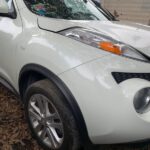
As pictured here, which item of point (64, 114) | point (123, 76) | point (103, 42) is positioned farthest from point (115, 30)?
point (64, 114)

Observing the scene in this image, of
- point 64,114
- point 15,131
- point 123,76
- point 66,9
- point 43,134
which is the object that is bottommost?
point 15,131

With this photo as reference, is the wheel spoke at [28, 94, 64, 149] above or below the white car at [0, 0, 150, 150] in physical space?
below

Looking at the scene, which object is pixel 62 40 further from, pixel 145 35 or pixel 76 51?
pixel 145 35

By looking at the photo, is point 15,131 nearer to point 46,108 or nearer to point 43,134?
point 43,134

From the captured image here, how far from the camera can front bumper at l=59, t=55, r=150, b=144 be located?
2002mm

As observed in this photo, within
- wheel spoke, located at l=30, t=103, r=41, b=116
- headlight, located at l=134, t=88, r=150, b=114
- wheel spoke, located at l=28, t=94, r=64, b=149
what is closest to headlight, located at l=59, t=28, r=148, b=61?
headlight, located at l=134, t=88, r=150, b=114

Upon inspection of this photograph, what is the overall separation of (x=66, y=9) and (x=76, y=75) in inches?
48.4

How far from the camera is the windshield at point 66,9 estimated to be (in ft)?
9.51

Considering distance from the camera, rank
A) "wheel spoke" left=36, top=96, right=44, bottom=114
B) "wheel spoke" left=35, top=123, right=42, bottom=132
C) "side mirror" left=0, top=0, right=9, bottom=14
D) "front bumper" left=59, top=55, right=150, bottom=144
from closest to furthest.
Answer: "front bumper" left=59, top=55, right=150, bottom=144 < "wheel spoke" left=36, top=96, right=44, bottom=114 < "wheel spoke" left=35, top=123, right=42, bottom=132 < "side mirror" left=0, top=0, right=9, bottom=14

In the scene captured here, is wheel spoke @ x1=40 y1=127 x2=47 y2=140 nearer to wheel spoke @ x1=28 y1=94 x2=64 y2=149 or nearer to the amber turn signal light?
wheel spoke @ x1=28 y1=94 x2=64 y2=149

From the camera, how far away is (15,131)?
2926 millimetres

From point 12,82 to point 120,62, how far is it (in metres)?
1.26

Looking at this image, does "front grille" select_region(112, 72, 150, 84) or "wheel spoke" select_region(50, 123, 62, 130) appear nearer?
"front grille" select_region(112, 72, 150, 84)

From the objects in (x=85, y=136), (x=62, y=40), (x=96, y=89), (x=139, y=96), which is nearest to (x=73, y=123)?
(x=85, y=136)
